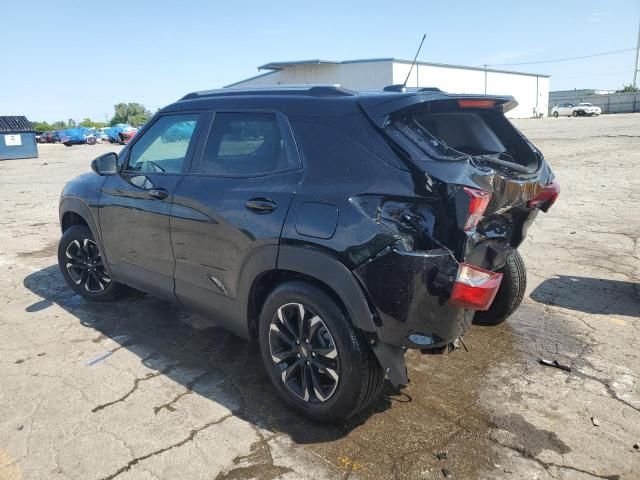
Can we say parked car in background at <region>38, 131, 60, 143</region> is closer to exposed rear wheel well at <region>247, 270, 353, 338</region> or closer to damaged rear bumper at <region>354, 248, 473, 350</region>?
exposed rear wheel well at <region>247, 270, 353, 338</region>

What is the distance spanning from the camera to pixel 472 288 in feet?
8.02

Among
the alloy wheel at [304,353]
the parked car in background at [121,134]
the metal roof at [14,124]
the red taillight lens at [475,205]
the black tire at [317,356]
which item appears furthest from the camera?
the parked car in background at [121,134]

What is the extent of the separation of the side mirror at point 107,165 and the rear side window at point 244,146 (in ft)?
3.62

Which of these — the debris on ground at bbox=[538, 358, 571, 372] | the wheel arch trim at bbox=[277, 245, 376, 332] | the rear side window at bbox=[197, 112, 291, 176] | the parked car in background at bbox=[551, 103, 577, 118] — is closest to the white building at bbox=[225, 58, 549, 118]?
the parked car in background at bbox=[551, 103, 577, 118]

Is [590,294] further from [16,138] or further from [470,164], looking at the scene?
[16,138]

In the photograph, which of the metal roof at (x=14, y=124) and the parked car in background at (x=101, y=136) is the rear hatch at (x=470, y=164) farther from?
the parked car in background at (x=101, y=136)

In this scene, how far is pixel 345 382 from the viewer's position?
2.68 meters

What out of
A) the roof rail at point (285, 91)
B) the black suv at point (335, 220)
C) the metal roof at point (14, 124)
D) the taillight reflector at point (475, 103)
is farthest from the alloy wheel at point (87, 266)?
the metal roof at point (14, 124)

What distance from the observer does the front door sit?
3631mm

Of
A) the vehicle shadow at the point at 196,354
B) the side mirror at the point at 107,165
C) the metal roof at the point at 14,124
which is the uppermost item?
the metal roof at the point at 14,124

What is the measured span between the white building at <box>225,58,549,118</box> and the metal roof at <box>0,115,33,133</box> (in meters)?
18.3

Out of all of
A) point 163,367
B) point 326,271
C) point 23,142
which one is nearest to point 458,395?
point 326,271

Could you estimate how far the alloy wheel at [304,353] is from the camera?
9.11 ft

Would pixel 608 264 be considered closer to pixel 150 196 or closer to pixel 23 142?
pixel 150 196
